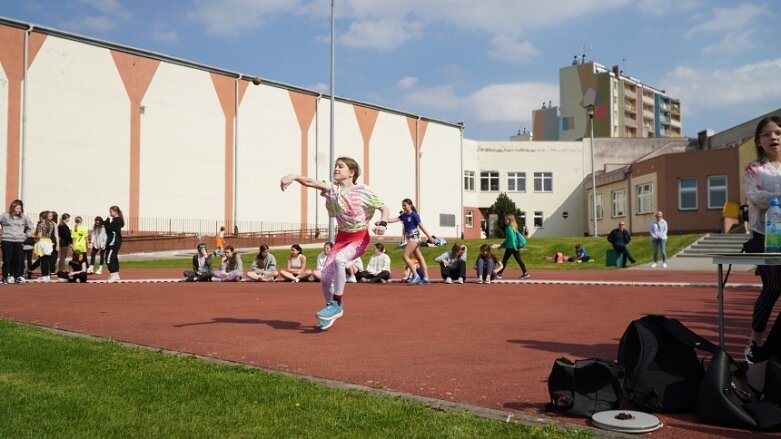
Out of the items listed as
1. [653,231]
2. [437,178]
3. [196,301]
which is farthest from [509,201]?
[196,301]

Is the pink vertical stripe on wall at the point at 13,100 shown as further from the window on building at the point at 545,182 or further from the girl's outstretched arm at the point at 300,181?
the window on building at the point at 545,182

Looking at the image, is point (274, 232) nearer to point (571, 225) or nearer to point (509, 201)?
point (509, 201)

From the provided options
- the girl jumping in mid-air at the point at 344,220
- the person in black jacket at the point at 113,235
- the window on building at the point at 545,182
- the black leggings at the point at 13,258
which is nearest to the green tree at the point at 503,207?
the window on building at the point at 545,182

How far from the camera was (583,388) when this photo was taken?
176 inches

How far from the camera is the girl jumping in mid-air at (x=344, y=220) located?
→ 852 cm

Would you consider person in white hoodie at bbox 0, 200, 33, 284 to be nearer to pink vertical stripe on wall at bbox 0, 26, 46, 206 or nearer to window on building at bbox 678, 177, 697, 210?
pink vertical stripe on wall at bbox 0, 26, 46, 206

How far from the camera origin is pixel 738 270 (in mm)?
24297

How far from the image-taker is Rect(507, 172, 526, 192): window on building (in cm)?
6544

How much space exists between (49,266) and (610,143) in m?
51.9

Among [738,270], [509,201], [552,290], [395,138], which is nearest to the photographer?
[552,290]

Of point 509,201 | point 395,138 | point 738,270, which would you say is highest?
point 395,138

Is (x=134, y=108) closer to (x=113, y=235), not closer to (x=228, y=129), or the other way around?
(x=228, y=129)

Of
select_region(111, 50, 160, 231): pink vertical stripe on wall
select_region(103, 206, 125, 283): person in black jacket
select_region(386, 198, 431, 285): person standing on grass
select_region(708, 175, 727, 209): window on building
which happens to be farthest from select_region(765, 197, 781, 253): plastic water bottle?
select_region(111, 50, 160, 231): pink vertical stripe on wall

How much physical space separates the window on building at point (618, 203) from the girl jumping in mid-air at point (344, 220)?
46.0 meters
